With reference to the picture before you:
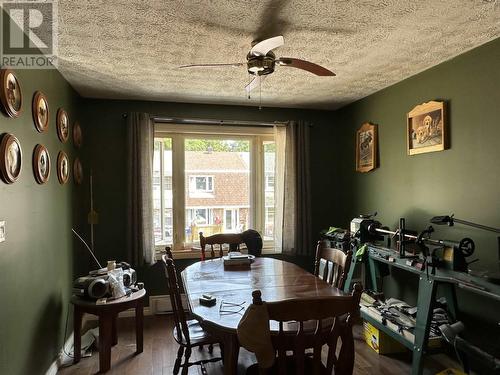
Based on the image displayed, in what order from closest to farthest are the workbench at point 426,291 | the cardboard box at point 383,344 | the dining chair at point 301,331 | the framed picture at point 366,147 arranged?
the dining chair at point 301,331, the workbench at point 426,291, the cardboard box at point 383,344, the framed picture at point 366,147

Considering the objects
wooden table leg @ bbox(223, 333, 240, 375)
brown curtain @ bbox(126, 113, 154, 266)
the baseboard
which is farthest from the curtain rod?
wooden table leg @ bbox(223, 333, 240, 375)

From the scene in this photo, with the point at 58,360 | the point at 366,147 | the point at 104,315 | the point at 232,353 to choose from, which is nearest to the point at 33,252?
the point at 104,315

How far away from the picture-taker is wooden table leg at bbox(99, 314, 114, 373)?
2.53 meters

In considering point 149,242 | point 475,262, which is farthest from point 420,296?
point 149,242

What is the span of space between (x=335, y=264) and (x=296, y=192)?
1.65m

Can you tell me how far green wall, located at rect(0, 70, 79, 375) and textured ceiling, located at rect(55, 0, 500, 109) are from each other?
49cm

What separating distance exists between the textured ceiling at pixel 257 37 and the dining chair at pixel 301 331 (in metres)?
1.50

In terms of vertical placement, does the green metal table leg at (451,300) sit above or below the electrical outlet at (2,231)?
below

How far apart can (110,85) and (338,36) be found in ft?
7.09

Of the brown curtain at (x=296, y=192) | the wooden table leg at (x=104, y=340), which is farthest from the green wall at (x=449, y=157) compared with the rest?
the wooden table leg at (x=104, y=340)

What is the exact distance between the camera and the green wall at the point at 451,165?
7.54 feet

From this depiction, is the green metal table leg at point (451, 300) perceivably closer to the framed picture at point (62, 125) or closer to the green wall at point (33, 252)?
the green wall at point (33, 252)

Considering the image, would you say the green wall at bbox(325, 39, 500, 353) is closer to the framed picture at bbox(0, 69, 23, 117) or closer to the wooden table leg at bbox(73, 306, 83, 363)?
the wooden table leg at bbox(73, 306, 83, 363)

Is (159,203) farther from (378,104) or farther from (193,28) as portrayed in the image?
(378,104)
